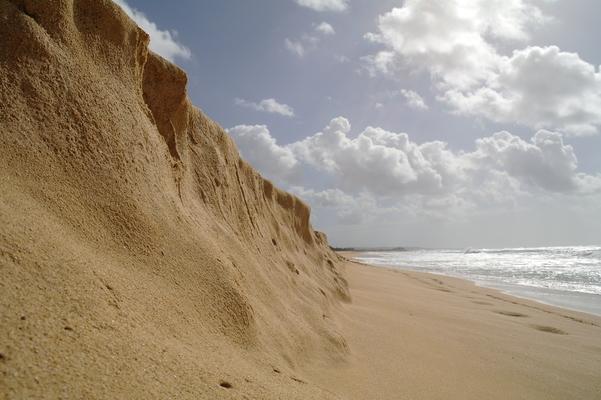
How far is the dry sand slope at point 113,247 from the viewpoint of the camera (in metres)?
1.80

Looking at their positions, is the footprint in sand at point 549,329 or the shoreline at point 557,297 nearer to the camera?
the footprint in sand at point 549,329

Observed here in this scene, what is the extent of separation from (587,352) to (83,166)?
301 inches

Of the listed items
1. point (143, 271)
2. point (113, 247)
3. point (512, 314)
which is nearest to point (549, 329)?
point (512, 314)

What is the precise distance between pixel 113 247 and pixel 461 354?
497cm

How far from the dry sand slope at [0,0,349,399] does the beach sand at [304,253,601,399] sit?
0.55 metres

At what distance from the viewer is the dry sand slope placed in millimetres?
1804

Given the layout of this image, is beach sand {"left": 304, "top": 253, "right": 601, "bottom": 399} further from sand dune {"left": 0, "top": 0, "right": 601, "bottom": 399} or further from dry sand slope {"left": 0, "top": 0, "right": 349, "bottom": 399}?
dry sand slope {"left": 0, "top": 0, "right": 349, "bottom": 399}

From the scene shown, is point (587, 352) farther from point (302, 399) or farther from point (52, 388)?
point (52, 388)

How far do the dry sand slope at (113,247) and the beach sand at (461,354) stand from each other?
1.80ft

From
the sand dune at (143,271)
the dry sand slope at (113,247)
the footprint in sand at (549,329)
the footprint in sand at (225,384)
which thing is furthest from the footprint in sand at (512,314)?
the footprint in sand at (225,384)

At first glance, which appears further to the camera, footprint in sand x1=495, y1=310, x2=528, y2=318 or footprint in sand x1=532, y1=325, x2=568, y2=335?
footprint in sand x1=495, y1=310, x2=528, y2=318

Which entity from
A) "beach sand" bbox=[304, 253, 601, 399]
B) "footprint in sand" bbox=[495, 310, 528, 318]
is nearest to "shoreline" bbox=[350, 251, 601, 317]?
"beach sand" bbox=[304, 253, 601, 399]

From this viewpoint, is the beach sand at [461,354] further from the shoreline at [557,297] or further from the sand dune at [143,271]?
the shoreline at [557,297]

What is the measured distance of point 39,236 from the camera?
2137 millimetres
